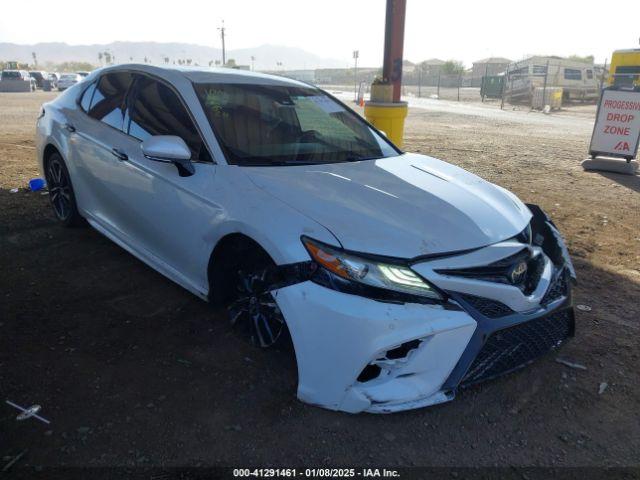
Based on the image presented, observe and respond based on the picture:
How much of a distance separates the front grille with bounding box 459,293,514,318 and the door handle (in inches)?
99.8

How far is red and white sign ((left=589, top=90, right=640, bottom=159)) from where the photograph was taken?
29.1 ft

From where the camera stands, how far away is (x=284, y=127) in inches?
137

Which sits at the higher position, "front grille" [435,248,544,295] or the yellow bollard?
the yellow bollard

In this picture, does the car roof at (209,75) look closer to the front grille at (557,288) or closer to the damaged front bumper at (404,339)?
the damaged front bumper at (404,339)

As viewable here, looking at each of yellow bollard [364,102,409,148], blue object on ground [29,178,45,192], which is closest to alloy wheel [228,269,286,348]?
blue object on ground [29,178,45,192]

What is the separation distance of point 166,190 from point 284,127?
92 cm

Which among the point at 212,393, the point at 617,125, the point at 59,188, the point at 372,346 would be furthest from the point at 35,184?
the point at 617,125

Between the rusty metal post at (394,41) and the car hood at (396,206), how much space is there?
5.13m

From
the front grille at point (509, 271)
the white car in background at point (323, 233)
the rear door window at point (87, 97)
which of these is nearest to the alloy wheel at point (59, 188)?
the white car in background at point (323, 233)

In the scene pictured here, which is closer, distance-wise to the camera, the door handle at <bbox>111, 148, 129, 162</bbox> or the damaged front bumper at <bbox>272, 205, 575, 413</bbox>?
the damaged front bumper at <bbox>272, 205, 575, 413</bbox>

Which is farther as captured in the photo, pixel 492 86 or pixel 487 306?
pixel 492 86

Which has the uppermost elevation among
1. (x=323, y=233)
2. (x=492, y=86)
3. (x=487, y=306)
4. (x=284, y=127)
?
(x=492, y=86)

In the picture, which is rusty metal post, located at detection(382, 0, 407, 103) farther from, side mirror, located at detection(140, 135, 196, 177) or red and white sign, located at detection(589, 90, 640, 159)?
side mirror, located at detection(140, 135, 196, 177)

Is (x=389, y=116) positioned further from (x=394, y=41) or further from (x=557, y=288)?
(x=557, y=288)
